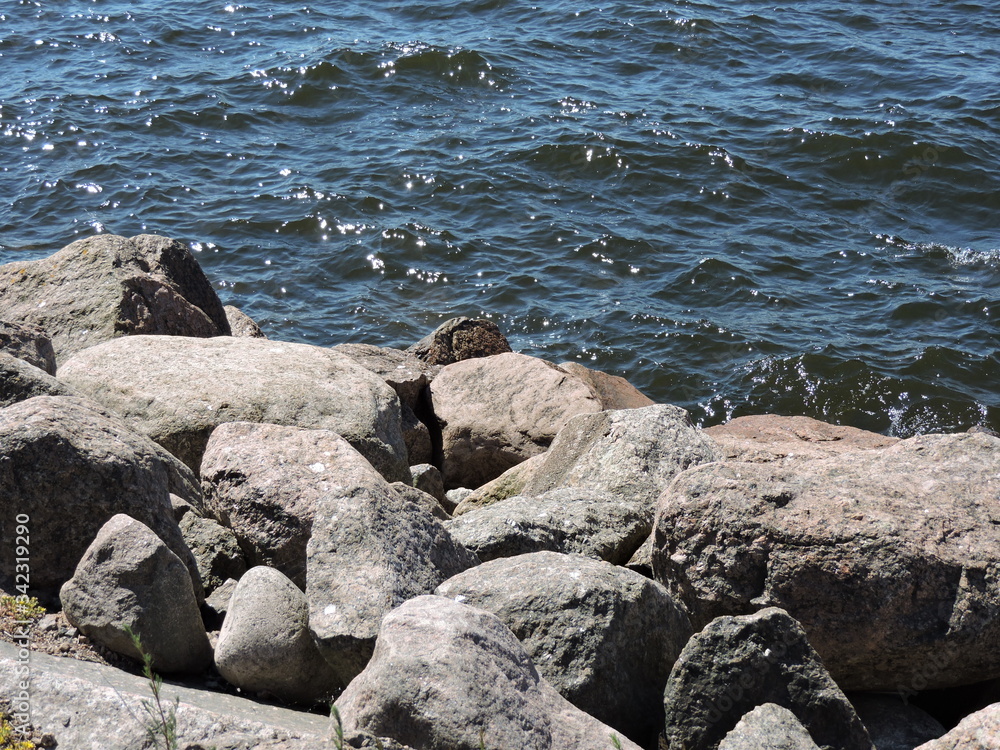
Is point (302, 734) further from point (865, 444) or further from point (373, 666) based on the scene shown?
point (865, 444)

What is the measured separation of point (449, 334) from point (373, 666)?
19.4 ft

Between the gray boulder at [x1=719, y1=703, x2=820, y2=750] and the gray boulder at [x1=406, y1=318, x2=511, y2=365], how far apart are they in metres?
5.68

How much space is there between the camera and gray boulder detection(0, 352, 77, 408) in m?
4.05

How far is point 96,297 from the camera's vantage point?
20.9 ft

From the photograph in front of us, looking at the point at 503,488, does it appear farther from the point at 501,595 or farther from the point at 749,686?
the point at 749,686

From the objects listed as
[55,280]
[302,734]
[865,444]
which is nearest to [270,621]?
[302,734]

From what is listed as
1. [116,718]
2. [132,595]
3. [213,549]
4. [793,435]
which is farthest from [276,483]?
[793,435]

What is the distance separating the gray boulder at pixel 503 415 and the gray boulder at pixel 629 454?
4.90 feet

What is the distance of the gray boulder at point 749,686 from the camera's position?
10.4ft

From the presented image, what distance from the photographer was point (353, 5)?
16828mm

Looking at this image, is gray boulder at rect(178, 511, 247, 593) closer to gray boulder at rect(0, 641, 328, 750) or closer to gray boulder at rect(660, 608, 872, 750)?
gray boulder at rect(0, 641, 328, 750)

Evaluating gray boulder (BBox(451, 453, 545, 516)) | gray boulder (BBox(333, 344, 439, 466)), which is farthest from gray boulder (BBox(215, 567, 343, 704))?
gray boulder (BBox(333, 344, 439, 466))

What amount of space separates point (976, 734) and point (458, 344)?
616 cm

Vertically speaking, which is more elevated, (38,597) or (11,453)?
(11,453)
